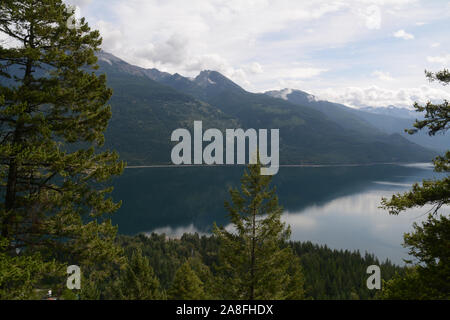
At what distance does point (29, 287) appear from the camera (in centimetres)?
949

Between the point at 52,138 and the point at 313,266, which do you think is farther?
the point at 313,266

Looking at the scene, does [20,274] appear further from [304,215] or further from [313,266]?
[304,215]

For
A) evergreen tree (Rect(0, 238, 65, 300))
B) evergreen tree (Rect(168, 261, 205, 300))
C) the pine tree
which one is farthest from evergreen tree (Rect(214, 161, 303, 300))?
evergreen tree (Rect(0, 238, 65, 300))

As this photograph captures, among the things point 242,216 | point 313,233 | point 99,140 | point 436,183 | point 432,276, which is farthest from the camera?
point 313,233

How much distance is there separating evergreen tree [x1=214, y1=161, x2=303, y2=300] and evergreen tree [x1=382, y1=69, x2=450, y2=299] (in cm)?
685

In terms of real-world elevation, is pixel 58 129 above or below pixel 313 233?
above

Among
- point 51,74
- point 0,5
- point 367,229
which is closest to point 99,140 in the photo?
point 51,74

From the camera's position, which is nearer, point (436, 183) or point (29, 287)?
point (29, 287)

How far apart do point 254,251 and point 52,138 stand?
12373 millimetres

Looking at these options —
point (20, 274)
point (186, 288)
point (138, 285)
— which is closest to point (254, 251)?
point (186, 288)

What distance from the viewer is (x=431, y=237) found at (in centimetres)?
1108

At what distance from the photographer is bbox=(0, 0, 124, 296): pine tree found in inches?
418

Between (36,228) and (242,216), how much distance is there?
36.5 ft
